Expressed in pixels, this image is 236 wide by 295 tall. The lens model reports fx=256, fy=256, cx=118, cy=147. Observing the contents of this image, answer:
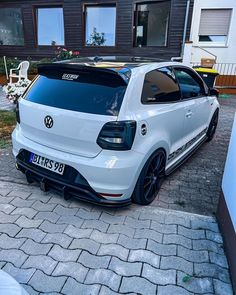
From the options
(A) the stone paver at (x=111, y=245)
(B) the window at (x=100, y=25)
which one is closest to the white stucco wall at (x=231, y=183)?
(A) the stone paver at (x=111, y=245)

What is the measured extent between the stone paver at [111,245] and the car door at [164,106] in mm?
738

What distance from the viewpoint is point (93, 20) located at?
1126 cm

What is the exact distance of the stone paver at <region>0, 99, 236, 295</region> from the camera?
1914 mm

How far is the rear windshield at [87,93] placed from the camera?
89.7 inches

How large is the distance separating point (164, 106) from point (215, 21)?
369 inches

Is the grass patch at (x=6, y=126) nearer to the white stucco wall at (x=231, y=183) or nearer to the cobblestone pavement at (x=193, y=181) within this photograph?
the cobblestone pavement at (x=193, y=181)

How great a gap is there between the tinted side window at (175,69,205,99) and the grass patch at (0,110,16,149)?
3061 mm

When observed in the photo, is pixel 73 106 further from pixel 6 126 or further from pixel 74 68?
pixel 6 126

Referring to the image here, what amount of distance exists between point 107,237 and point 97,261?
0.97 ft

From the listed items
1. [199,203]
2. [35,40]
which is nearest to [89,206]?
[199,203]

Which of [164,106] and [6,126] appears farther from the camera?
[6,126]

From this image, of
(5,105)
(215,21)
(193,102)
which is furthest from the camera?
(215,21)

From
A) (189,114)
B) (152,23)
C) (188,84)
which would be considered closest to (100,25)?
(152,23)

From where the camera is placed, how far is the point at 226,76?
9969 millimetres
